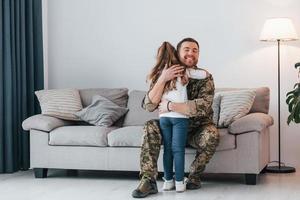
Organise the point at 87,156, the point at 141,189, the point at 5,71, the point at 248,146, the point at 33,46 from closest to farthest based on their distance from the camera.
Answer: the point at 141,189
the point at 248,146
the point at 87,156
the point at 5,71
the point at 33,46

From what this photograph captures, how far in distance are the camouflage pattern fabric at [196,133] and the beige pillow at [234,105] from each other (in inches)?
13.1

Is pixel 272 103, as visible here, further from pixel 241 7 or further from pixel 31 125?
pixel 31 125

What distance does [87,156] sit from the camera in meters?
4.87

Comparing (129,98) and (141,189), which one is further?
(129,98)

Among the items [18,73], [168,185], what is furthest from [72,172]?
[168,185]

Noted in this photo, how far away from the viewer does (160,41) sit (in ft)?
19.2

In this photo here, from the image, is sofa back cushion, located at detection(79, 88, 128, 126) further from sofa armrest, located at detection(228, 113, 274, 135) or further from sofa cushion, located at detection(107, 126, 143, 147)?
sofa armrest, located at detection(228, 113, 274, 135)

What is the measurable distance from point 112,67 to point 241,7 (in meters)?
1.41

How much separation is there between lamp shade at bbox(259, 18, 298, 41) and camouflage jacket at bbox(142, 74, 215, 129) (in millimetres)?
1033

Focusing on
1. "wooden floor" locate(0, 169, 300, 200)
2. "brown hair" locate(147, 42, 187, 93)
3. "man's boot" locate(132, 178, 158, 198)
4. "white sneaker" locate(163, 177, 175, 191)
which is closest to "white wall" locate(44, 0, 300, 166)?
"wooden floor" locate(0, 169, 300, 200)

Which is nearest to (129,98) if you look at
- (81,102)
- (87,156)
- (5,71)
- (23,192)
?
(81,102)

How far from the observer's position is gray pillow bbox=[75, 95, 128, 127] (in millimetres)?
5113

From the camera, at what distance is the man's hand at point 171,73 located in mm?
4277

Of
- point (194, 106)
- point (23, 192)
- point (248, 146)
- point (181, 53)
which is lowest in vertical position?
point (23, 192)
